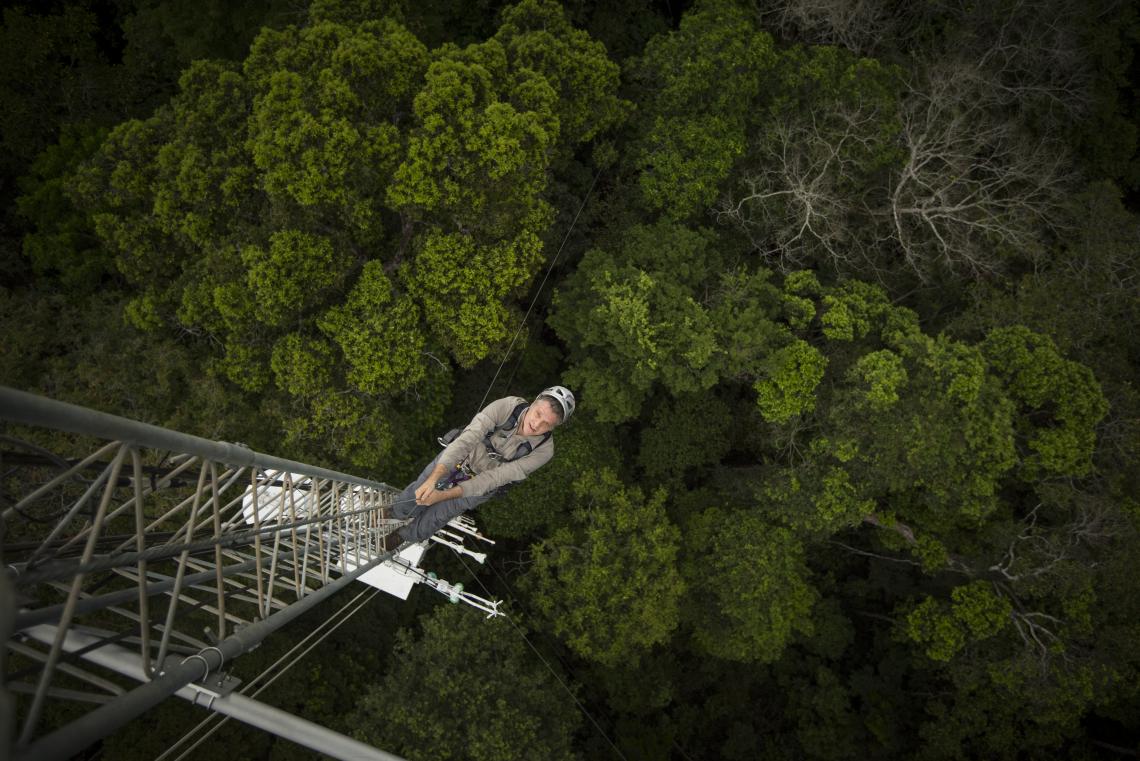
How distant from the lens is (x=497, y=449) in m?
7.54

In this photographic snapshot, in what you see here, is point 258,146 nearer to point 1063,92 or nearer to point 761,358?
point 761,358

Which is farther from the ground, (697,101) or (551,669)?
(697,101)

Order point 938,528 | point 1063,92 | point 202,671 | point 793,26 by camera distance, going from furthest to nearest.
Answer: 1. point 793,26
2. point 1063,92
3. point 938,528
4. point 202,671

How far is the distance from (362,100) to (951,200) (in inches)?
554

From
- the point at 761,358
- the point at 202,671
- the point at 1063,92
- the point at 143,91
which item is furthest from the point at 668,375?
the point at 143,91

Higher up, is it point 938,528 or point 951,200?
point 951,200

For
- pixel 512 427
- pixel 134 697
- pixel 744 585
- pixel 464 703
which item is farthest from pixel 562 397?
pixel 744 585

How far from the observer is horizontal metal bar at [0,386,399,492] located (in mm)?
2256

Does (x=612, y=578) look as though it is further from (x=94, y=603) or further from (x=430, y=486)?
(x=94, y=603)

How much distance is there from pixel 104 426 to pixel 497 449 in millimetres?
4969

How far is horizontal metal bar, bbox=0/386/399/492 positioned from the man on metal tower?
245 cm

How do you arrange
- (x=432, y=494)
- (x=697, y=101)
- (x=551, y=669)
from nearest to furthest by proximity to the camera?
(x=432, y=494)
(x=697, y=101)
(x=551, y=669)

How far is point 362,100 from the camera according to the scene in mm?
11391

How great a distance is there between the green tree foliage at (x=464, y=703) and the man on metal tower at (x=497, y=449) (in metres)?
7.18
